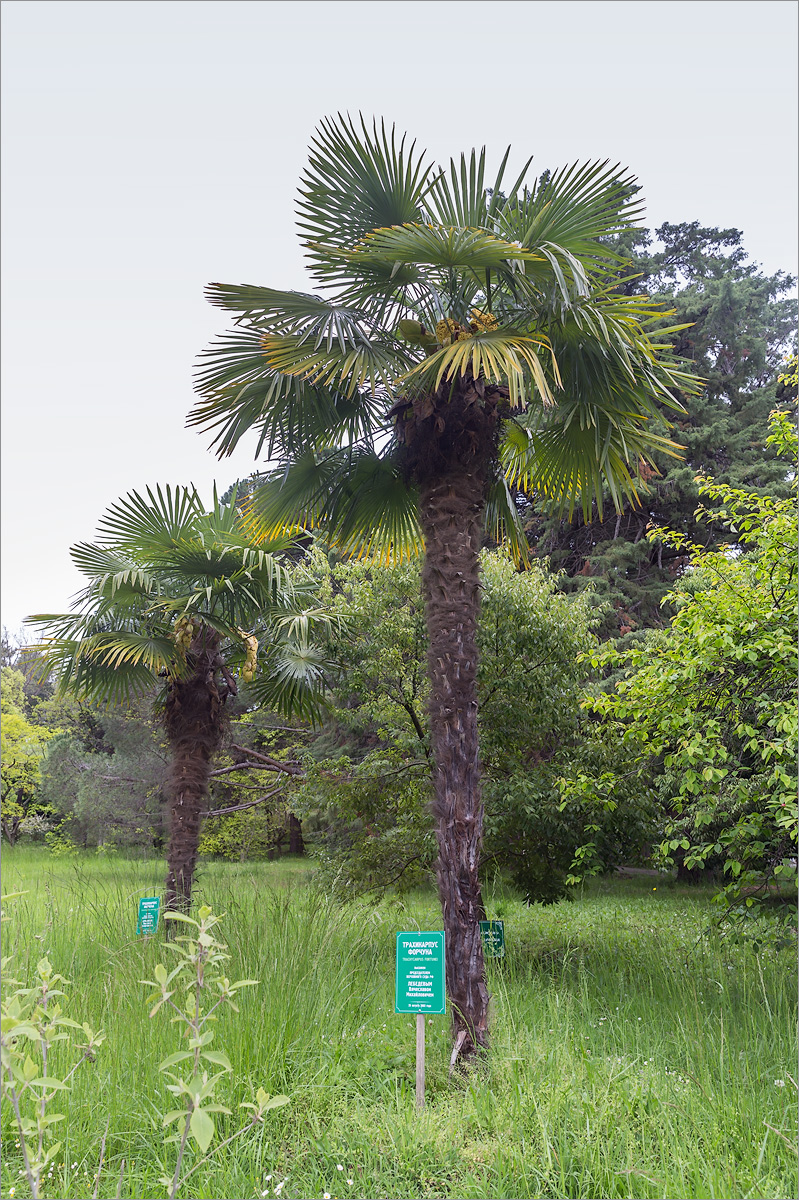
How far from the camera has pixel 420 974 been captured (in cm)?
474

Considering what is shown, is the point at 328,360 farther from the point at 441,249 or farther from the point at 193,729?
the point at 193,729

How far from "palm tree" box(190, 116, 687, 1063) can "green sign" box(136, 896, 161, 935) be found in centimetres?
234

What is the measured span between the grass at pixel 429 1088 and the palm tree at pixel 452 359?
29.0 inches

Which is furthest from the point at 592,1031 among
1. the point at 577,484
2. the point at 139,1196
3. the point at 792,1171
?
the point at 577,484

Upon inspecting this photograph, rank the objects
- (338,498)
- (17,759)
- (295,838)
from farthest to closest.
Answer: (295,838) < (17,759) < (338,498)

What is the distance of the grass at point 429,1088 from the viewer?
3.72 meters

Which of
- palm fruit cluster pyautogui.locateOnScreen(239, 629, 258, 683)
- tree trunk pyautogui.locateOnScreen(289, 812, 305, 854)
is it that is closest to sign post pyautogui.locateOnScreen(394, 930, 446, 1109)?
palm fruit cluster pyautogui.locateOnScreen(239, 629, 258, 683)

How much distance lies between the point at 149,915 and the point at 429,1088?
101 inches

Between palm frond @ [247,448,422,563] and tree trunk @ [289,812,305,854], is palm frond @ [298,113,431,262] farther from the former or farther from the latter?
tree trunk @ [289,812,305,854]

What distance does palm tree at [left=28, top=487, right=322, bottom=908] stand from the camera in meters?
9.00

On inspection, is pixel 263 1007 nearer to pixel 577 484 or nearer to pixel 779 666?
pixel 779 666

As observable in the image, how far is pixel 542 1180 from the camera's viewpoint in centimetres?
366

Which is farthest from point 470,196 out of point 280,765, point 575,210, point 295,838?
point 295,838

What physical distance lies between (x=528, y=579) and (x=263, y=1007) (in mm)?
6066
